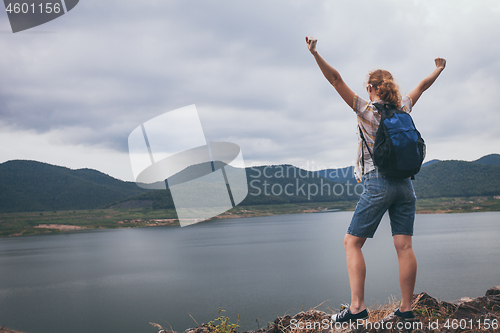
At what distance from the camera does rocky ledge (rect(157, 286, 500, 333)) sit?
2754mm

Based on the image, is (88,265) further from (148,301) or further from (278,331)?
(278,331)

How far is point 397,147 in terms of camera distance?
256cm

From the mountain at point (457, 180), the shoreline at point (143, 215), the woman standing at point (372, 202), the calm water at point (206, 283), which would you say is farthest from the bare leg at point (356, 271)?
the mountain at point (457, 180)

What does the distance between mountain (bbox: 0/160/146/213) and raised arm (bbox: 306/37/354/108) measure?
503 feet

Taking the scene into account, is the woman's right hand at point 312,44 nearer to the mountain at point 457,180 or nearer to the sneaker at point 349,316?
the sneaker at point 349,316

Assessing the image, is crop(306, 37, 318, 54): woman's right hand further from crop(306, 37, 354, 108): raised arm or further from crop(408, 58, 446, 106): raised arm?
crop(408, 58, 446, 106): raised arm

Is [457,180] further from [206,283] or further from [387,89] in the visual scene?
[387,89]

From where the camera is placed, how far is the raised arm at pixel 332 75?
103 inches

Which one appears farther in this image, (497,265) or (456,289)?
(497,265)

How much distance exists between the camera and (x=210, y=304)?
1684 centimetres

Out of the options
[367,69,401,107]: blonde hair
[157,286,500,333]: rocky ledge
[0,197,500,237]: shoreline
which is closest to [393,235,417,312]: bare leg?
[157,286,500,333]: rocky ledge

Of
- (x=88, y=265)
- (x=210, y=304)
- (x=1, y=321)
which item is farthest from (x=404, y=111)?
(x=88, y=265)

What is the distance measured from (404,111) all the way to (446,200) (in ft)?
440

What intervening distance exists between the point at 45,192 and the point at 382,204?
188 meters
